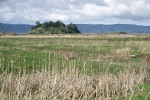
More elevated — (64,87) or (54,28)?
(64,87)

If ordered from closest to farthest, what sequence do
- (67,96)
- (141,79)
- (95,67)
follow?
(67,96), (141,79), (95,67)

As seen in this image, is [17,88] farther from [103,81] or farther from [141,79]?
[141,79]

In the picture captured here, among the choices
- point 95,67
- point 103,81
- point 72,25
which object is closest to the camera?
point 103,81

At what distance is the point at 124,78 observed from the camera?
21625 millimetres

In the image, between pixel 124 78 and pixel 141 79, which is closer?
pixel 124 78

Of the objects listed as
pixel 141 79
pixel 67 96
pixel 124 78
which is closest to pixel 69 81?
pixel 67 96

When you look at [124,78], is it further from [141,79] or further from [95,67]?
[95,67]

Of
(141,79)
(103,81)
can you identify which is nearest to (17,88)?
(103,81)

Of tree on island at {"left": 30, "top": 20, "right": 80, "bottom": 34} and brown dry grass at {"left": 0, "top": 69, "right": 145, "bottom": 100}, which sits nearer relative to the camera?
brown dry grass at {"left": 0, "top": 69, "right": 145, "bottom": 100}

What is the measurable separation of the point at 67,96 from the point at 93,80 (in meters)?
4.19

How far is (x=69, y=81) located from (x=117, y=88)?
291 cm

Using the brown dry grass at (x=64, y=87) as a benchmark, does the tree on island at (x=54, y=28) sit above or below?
below

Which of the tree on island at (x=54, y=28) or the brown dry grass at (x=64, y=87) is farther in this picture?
the tree on island at (x=54, y=28)

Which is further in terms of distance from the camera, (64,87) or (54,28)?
(54,28)
